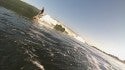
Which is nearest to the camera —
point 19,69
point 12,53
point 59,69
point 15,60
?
point 19,69

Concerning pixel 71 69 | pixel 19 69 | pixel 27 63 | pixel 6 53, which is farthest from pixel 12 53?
pixel 71 69

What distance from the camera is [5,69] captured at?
15680mm

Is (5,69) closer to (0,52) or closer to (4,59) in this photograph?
(4,59)

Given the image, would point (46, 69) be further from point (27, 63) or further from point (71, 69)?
point (71, 69)

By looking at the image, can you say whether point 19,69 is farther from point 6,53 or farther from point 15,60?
point 6,53

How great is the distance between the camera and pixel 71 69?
2505 centimetres

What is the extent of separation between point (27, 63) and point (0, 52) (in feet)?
11.6

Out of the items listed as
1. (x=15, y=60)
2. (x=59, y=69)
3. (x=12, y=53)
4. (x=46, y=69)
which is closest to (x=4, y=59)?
(x=15, y=60)

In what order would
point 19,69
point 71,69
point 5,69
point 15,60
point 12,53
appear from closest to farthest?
point 5,69, point 19,69, point 15,60, point 12,53, point 71,69

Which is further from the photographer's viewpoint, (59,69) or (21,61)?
(59,69)

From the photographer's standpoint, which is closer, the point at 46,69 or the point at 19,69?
the point at 19,69

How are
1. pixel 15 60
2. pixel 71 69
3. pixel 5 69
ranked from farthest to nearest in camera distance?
pixel 71 69 < pixel 15 60 < pixel 5 69

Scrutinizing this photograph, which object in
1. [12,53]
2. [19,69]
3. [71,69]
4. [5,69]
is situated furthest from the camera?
[71,69]

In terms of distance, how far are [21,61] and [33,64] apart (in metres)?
1.52
